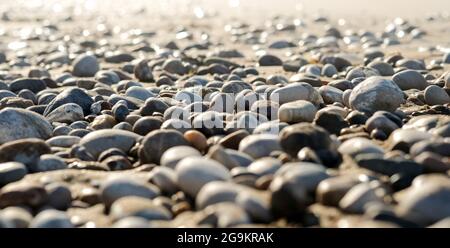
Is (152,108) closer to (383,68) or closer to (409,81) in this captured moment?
(409,81)

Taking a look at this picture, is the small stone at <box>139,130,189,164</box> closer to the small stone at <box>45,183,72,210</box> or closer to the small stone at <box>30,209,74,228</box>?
the small stone at <box>45,183,72,210</box>

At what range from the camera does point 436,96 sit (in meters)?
3.80

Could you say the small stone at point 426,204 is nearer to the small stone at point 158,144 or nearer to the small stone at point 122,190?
the small stone at point 122,190

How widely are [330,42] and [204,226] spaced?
653 centimetres

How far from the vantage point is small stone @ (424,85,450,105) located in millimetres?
3785

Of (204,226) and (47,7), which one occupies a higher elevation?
(204,226)

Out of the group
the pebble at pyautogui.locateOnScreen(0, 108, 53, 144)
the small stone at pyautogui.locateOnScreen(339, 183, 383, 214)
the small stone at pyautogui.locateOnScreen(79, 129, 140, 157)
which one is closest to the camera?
the small stone at pyautogui.locateOnScreen(339, 183, 383, 214)

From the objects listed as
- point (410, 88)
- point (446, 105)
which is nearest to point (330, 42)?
point (410, 88)

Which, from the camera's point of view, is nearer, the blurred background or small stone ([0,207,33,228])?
small stone ([0,207,33,228])

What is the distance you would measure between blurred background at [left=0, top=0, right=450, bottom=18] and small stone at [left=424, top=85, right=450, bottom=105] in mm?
8583

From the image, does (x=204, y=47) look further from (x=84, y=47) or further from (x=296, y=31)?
(x=296, y=31)

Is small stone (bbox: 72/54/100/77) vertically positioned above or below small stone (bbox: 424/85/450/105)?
below

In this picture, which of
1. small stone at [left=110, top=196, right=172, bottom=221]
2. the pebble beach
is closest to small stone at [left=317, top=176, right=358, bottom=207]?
the pebble beach

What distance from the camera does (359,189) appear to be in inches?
80.3
